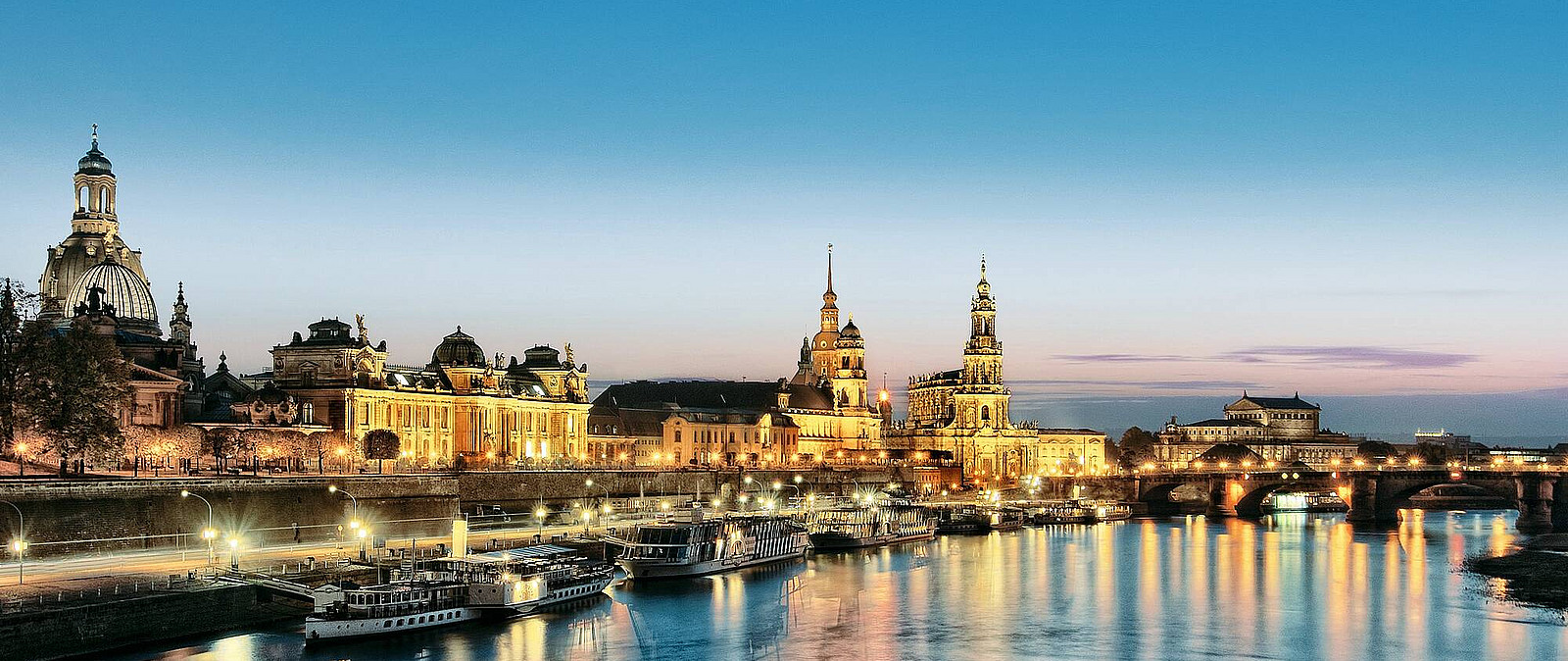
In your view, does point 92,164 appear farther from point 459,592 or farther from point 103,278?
point 459,592

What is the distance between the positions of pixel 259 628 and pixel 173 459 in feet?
134

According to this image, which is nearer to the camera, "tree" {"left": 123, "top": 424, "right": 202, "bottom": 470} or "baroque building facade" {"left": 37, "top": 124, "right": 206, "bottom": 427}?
"tree" {"left": 123, "top": 424, "right": 202, "bottom": 470}

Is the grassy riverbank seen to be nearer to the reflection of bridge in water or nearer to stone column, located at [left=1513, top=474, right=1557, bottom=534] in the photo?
stone column, located at [left=1513, top=474, right=1557, bottom=534]

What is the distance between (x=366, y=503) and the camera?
90.9 metres

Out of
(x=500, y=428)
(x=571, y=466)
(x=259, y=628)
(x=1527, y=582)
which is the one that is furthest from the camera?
(x=500, y=428)

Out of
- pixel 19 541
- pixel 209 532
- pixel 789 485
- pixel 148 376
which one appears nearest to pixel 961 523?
pixel 789 485

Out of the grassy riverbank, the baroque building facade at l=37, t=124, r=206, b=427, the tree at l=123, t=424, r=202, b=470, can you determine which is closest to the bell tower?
the baroque building facade at l=37, t=124, r=206, b=427

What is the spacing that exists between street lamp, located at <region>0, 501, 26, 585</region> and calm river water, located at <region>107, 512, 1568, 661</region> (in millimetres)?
9443

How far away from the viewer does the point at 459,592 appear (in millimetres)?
64062

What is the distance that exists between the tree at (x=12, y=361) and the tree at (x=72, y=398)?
31cm

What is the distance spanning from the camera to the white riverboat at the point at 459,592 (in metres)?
58.4

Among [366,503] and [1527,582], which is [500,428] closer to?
[366,503]

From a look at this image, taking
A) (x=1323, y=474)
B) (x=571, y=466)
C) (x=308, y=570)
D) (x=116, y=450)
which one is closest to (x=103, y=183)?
(x=571, y=466)

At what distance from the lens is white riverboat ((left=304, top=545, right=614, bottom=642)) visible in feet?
192
